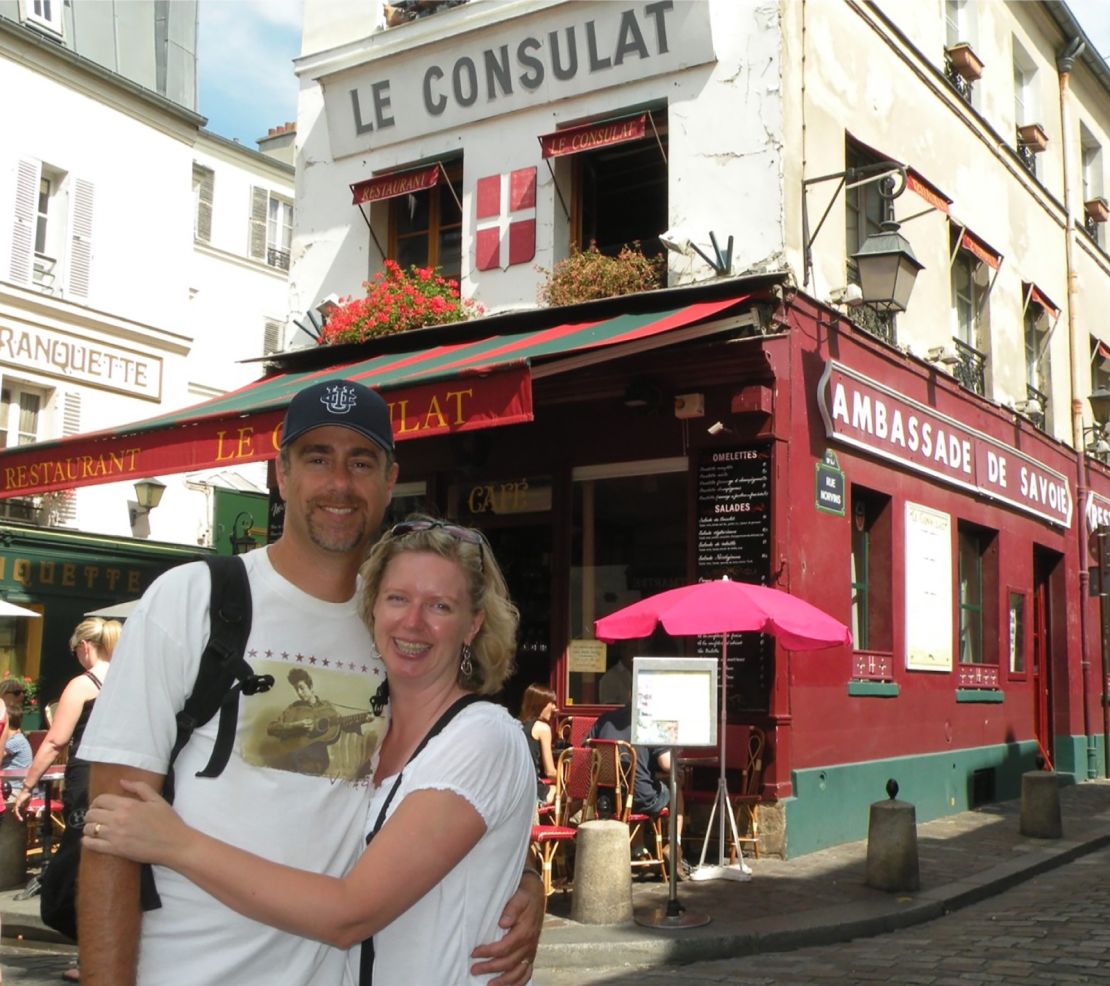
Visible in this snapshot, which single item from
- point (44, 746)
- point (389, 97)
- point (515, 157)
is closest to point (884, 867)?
point (44, 746)

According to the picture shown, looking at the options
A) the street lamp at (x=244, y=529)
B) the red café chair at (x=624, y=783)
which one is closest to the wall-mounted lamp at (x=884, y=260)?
the red café chair at (x=624, y=783)

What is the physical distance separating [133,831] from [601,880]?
605 cm

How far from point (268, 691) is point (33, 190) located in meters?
18.2

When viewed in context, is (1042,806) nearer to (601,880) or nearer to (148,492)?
(601,880)

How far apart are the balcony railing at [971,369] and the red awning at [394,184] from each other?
592cm

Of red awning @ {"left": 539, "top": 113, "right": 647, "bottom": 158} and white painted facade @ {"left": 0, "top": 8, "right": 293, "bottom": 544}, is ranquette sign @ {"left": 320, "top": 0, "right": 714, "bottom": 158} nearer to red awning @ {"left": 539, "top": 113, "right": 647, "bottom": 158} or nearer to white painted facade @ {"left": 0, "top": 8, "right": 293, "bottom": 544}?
red awning @ {"left": 539, "top": 113, "right": 647, "bottom": 158}

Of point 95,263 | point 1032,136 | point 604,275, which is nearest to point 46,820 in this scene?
point 604,275

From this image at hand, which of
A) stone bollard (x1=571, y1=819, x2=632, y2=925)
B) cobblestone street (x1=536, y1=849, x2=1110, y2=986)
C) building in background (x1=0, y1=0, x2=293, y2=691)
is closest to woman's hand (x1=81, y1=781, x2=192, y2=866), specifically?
cobblestone street (x1=536, y1=849, x2=1110, y2=986)

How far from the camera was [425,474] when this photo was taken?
12719 millimetres

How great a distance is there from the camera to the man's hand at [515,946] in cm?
221

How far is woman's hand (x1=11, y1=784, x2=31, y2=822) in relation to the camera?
341 inches

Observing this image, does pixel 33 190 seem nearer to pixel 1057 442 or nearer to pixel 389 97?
pixel 389 97

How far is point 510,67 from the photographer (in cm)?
1246

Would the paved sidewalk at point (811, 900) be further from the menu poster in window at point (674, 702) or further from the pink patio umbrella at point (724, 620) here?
the menu poster in window at point (674, 702)
